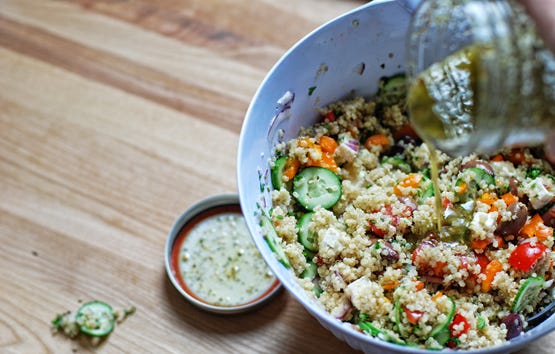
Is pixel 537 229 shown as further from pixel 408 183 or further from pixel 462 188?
pixel 408 183

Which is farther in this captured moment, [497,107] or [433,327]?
[433,327]

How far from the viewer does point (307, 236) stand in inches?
67.4

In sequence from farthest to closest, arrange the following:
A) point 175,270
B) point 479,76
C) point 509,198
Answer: point 175,270 → point 509,198 → point 479,76

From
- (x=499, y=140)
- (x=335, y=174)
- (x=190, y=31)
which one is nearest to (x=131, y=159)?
(x=190, y=31)

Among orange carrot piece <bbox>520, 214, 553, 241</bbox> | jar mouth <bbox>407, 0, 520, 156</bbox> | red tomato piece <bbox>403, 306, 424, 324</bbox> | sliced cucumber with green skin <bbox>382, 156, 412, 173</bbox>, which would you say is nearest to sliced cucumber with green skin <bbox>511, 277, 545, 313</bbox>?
orange carrot piece <bbox>520, 214, 553, 241</bbox>

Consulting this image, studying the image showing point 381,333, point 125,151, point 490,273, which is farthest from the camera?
point 125,151

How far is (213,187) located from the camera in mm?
2127

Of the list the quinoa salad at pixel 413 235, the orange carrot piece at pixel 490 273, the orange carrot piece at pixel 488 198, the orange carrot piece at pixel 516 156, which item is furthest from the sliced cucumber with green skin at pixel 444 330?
the orange carrot piece at pixel 516 156

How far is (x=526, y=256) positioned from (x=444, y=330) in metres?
0.29

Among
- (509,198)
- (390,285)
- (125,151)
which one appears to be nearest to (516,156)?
(509,198)

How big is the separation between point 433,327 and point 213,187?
0.87 meters

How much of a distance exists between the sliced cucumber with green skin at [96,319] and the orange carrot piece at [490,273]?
102cm

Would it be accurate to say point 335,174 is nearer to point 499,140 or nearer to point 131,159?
point 499,140

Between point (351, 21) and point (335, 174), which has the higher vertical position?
point (351, 21)
